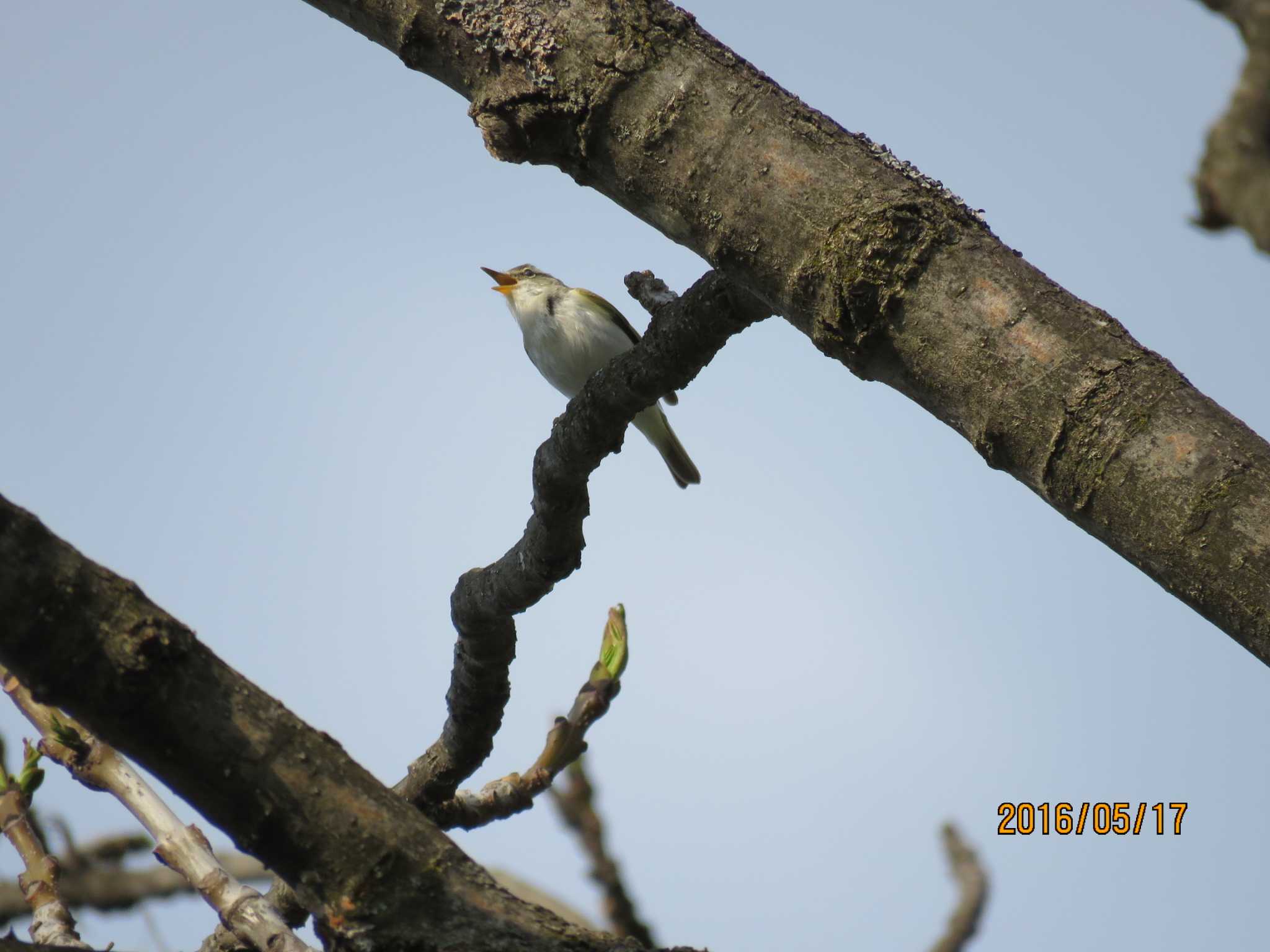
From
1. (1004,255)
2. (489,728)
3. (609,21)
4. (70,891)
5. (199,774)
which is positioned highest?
(609,21)

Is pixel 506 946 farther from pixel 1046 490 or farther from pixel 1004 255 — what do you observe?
pixel 1004 255

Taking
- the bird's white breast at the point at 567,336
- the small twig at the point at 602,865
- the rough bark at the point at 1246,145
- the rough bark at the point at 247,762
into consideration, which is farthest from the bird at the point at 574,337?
the rough bark at the point at 1246,145

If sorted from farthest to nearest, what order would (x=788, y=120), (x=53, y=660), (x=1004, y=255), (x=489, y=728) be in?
1. (x=489, y=728)
2. (x=788, y=120)
3. (x=1004, y=255)
4. (x=53, y=660)

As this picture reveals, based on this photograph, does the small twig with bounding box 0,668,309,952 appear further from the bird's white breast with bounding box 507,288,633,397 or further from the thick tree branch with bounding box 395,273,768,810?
the bird's white breast with bounding box 507,288,633,397

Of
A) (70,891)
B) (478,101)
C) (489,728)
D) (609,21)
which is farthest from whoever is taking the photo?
(70,891)

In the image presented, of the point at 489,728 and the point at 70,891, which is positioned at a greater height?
the point at 489,728

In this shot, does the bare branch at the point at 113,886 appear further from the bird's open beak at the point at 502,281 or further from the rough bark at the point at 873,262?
the bird's open beak at the point at 502,281

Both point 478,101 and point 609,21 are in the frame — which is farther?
point 478,101

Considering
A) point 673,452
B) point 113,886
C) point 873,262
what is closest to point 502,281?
point 673,452

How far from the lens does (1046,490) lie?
1.90 m

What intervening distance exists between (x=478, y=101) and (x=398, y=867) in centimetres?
169

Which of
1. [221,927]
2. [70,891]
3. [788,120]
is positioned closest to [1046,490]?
[788,120]

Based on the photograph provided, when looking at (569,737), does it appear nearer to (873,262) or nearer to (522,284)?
(873,262)

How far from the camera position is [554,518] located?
3900 mm
